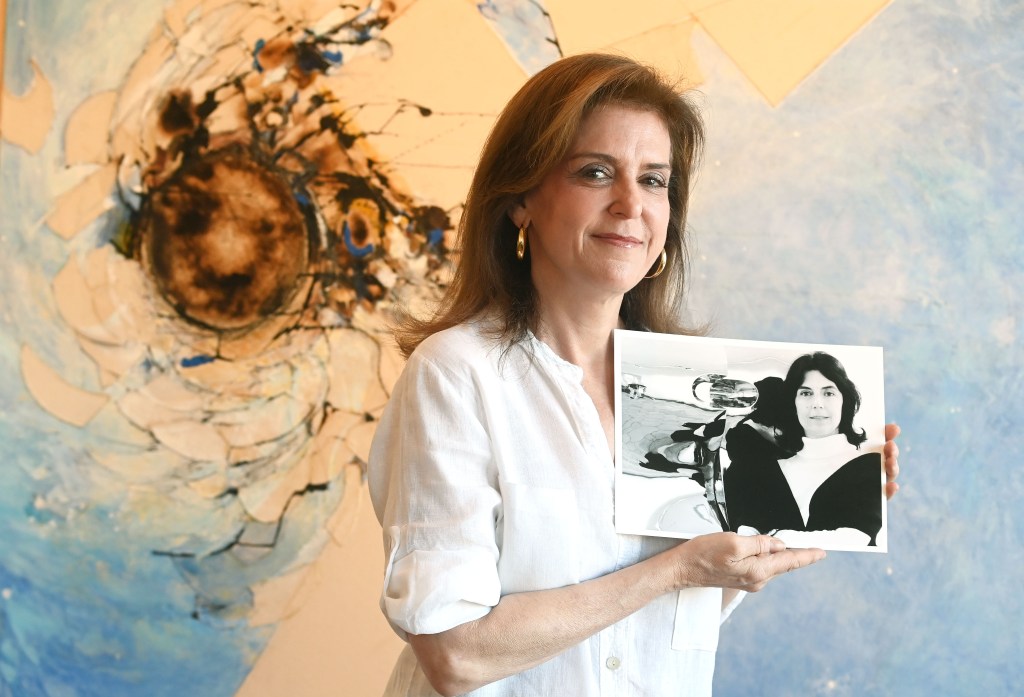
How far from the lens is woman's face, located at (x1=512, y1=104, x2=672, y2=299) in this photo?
4.88 ft

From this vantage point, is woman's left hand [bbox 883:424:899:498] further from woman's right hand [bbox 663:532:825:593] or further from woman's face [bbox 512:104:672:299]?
woman's face [bbox 512:104:672:299]

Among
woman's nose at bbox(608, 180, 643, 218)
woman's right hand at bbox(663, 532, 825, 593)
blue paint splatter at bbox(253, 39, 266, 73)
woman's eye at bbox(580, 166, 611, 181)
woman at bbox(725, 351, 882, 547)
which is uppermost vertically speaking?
blue paint splatter at bbox(253, 39, 266, 73)

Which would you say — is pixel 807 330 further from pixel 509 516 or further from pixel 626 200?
pixel 509 516

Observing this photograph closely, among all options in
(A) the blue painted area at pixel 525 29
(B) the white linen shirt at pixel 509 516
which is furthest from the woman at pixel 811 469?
(A) the blue painted area at pixel 525 29

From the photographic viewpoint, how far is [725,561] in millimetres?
1394

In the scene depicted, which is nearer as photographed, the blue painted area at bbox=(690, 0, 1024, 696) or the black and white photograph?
the black and white photograph

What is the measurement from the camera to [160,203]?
8.89ft

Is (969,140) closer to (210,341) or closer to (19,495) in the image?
(210,341)

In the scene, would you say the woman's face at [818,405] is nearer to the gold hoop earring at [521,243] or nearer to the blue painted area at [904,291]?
the gold hoop earring at [521,243]

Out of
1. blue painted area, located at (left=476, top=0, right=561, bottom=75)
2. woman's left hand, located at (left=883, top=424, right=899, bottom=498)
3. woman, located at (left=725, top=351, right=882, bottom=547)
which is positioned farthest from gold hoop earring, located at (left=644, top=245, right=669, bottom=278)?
blue painted area, located at (left=476, top=0, right=561, bottom=75)

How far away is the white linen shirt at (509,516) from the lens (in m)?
1.31

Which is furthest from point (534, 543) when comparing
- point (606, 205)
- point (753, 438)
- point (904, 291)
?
point (904, 291)

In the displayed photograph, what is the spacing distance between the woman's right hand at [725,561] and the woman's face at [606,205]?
0.39m

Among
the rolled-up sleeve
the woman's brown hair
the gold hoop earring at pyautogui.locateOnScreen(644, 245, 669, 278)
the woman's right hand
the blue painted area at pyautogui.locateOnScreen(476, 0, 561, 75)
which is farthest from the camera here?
the blue painted area at pyautogui.locateOnScreen(476, 0, 561, 75)
